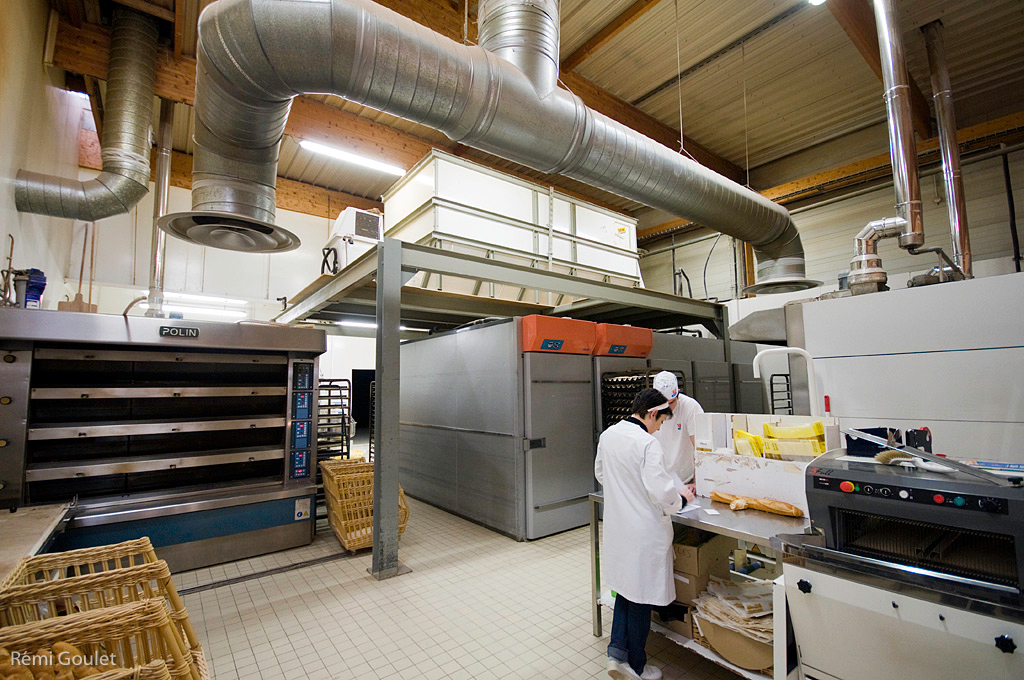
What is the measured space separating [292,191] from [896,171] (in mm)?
9858

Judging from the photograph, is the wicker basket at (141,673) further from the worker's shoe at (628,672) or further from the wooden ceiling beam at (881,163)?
the wooden ceiling beam at (881,163)

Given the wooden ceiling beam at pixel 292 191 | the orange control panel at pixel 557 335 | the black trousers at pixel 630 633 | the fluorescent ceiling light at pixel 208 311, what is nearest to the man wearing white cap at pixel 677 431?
the orange control panel at pixel 557 335

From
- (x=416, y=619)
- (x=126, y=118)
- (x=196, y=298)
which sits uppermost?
(x=126, y=118)

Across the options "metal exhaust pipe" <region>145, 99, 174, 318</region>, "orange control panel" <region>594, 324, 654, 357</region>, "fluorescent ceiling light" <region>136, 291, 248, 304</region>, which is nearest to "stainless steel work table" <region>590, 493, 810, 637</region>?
"orange control panel" <region>594, 324, 654, 357</region>

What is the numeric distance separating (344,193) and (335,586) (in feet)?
28.7

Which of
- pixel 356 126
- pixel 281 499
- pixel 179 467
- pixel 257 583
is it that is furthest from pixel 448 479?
pixel 356 126

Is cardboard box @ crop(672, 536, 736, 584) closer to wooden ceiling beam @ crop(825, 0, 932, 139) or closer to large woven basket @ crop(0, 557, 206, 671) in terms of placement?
large woven basket @ crop(0, 557, 206, 671)

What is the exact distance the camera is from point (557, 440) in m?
4.94

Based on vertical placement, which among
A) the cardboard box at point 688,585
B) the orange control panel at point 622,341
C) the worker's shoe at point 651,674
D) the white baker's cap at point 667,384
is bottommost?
the worker's shoe at point 651,674

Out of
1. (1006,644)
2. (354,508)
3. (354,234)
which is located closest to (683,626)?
(1006,644)

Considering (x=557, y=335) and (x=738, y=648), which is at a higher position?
(x=557, y=335)

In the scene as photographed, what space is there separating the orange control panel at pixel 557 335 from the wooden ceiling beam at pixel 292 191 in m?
7.07

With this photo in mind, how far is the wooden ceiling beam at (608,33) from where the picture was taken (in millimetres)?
5109

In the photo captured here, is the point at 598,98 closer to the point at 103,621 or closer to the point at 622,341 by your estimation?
the point at 622,341
